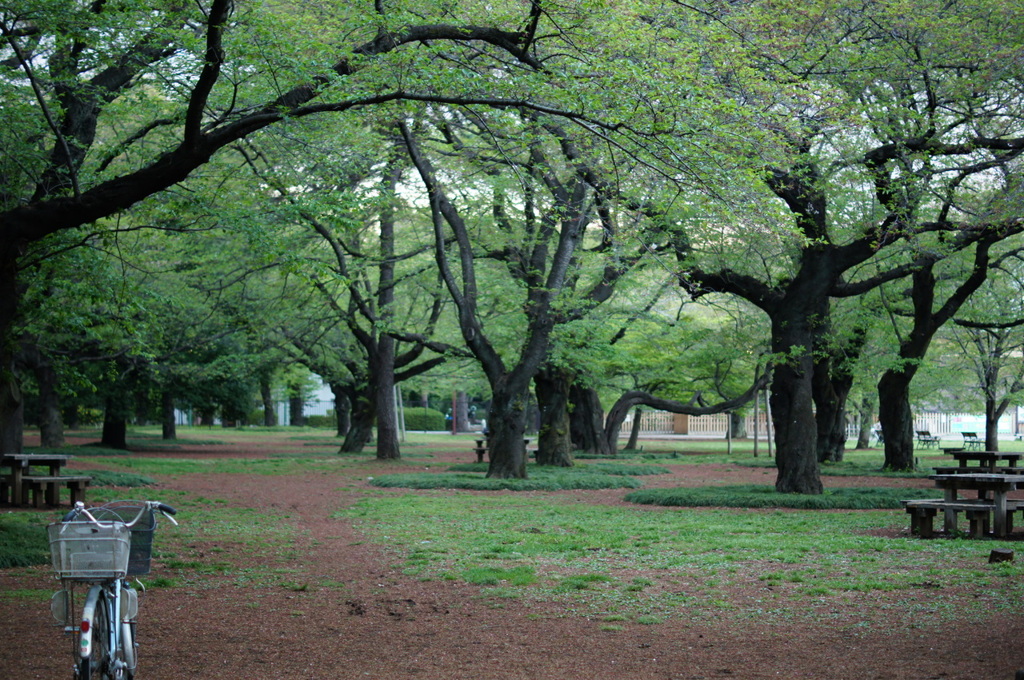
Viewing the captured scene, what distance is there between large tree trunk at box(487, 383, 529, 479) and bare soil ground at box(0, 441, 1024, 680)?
34.8 feet

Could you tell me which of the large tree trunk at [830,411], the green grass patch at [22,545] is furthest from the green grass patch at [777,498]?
the large tree trunk at [830,411]

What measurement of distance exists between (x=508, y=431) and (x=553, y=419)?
6685mm

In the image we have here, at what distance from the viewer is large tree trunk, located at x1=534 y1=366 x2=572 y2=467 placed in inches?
999

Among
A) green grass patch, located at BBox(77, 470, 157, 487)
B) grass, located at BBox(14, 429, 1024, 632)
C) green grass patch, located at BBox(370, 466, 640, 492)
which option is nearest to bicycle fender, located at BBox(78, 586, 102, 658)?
grass, located at BBox(14, 429, 1024, 632)

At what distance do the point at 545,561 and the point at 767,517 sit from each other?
4.98 meters

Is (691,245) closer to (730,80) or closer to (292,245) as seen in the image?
(730,80)

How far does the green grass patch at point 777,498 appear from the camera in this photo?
48.9ft

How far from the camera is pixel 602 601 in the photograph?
7.62 m

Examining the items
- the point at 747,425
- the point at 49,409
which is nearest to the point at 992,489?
the point at 49,409

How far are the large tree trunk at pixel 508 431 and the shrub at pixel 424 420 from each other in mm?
42129

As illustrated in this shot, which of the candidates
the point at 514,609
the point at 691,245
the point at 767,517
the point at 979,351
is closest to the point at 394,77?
the point at 514,609

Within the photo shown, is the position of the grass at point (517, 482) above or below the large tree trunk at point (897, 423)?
below

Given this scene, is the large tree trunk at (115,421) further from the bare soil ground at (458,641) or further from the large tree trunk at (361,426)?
the bare soil ground at (458,641)

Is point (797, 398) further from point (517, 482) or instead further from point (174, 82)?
point (174, 82)
